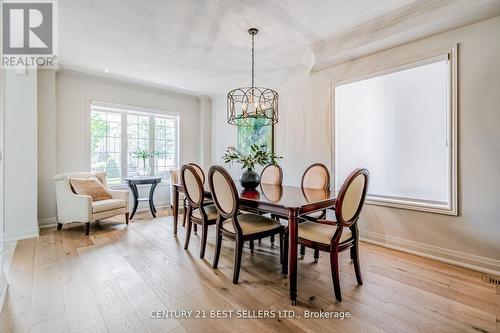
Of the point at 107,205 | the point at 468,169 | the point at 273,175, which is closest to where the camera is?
the point at 468,169

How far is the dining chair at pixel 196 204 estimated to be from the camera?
2.64 meters

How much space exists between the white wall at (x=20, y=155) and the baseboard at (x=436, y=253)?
447cm

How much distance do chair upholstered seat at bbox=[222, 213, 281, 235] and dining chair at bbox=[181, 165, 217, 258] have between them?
0.38 meters

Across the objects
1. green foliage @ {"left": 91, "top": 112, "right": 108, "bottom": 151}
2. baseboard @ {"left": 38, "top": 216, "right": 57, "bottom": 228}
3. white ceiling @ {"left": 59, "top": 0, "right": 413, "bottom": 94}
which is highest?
white ceiling @ {"left": 59, "top": 0, "right": 413, "bottom": 94}

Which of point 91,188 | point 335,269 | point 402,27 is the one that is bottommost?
point 335,269

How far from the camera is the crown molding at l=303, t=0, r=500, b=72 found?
2186 mm

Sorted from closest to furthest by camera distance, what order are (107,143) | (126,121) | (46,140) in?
(46,140)
(107,143)
(126,121)

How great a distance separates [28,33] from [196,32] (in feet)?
6.11

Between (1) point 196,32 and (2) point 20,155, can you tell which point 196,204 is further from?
(2) point 20,155

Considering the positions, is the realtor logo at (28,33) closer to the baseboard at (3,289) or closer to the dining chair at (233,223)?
the baseboard at (3,289)

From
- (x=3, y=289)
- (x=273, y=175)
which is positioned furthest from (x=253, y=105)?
(x=3, y=289)

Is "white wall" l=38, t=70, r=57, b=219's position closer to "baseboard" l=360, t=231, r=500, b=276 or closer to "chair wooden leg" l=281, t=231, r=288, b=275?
"chair wooden leg" l=281, t=231, r=288, b=275

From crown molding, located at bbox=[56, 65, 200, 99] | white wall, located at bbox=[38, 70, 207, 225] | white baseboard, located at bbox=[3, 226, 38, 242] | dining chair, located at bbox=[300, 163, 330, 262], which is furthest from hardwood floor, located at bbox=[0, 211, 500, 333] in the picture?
crown molding, located at bbox=[56, 65, 200, 99]

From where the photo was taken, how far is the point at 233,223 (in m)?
2.14
